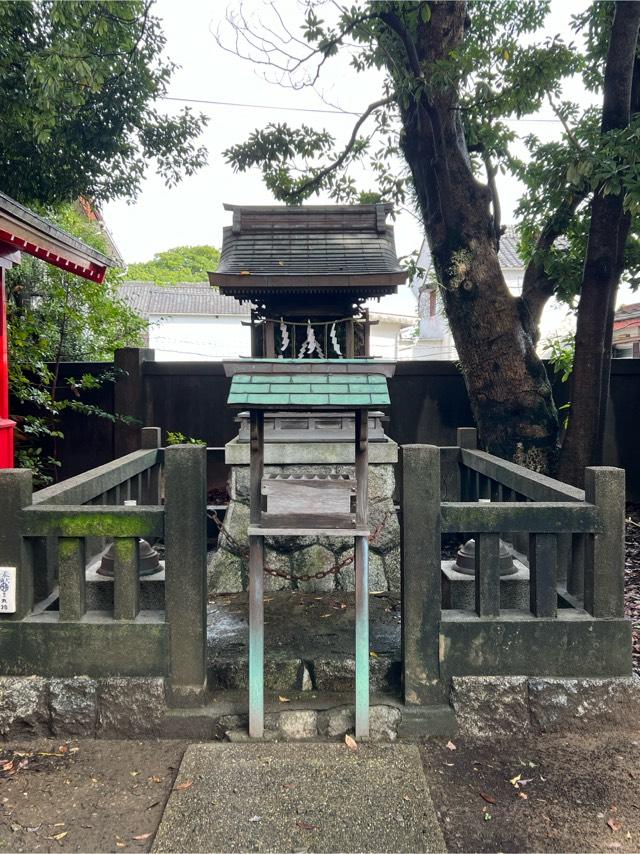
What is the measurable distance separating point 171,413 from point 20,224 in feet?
11.4

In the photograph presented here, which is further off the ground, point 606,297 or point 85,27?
point 85,27

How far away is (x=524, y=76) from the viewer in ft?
20.6

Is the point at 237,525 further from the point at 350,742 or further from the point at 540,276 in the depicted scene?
the point at 540,276

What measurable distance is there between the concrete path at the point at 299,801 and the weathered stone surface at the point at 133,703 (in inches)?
10.4

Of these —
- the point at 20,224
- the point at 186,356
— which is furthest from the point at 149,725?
the point at 186,356

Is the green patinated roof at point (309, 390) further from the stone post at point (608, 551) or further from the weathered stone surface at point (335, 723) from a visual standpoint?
the weathered stone surface at point (335, 723)

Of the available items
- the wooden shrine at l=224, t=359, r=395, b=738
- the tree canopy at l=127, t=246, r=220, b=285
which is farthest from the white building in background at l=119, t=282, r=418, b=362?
the wooden shrine at l=224, t=359, r=395, b=738

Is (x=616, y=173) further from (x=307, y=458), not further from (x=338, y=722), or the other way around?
(x=338, y=722)

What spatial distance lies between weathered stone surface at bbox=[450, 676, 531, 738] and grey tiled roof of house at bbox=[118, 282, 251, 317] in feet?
94.3

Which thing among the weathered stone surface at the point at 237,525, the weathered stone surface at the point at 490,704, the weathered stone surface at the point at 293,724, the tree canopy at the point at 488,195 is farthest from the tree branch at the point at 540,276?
the weathered stone surface at the point at 293,724

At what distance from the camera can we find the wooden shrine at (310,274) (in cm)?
520

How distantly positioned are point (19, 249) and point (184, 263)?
36.8 metres

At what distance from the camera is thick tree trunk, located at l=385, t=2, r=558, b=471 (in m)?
5.93

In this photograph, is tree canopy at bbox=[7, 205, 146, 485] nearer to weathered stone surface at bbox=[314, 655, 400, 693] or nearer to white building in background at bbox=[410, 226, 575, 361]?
weathered stone surface at bbox=[314, 655, 400, 693]
